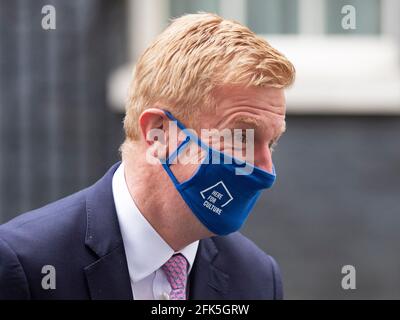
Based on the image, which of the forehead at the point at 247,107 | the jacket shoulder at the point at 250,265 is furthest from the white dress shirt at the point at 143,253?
the forehead at the point at 247,107

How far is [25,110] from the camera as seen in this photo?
292 inches

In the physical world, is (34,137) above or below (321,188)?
above

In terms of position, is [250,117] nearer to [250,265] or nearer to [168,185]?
[168,185]

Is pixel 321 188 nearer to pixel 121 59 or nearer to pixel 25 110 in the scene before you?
A: pixel 121 59

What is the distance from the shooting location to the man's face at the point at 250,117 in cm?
286

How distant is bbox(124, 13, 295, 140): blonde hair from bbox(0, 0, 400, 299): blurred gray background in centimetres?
453

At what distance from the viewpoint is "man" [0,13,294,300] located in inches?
112

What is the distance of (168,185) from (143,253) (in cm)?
21

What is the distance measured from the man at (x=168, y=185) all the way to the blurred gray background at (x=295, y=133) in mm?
4435

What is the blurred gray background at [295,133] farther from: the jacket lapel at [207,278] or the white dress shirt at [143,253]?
the white dress shirt at [143,253]

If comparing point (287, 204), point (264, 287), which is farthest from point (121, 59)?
point (264, 287)

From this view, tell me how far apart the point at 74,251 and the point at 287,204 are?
4.76 metres
